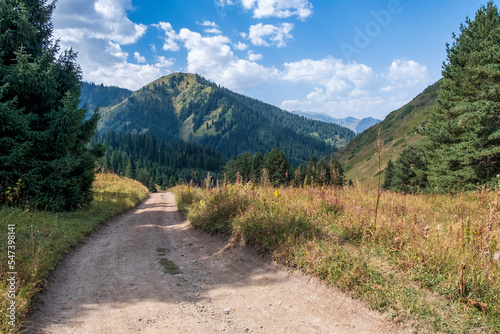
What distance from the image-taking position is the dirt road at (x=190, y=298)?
3.67 meters

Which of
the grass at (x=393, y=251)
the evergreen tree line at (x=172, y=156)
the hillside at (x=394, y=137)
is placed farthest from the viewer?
the evergreen tree line at (x=172, y=156)

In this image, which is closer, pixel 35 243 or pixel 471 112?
pixel 35 243

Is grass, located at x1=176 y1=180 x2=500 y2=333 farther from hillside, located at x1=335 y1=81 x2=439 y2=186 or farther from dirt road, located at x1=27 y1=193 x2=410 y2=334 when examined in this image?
hillside, located at x1=335 y1=81 x2=439 y2=186

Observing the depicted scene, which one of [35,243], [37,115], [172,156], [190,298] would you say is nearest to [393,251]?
[190,298]

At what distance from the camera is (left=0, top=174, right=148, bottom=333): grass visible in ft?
12.2

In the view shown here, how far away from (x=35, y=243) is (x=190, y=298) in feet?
14.1

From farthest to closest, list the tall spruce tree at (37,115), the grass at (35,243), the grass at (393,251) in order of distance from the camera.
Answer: the tall spruce tree at (37,115), the grass at (35,243), the grass at (393,251)

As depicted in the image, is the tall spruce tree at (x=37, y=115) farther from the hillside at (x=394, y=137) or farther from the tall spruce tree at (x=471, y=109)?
the hillside at (x=394, y=137)

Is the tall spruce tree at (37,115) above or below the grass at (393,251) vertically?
above

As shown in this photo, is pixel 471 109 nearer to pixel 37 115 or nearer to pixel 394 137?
pixel 37 115

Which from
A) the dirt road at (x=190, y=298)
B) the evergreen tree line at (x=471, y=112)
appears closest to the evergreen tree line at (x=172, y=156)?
the evergreen tree line at (x=471, y=112)

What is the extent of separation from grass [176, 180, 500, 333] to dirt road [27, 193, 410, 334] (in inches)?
13.8

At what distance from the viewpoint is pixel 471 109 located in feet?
59.6

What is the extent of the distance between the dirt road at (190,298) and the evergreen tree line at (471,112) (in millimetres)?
13976
